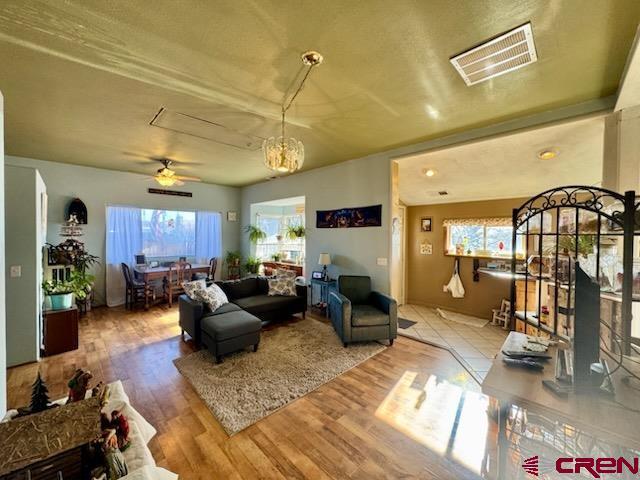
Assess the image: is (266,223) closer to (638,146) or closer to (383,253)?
(383,253)

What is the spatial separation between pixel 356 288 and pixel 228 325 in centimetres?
197

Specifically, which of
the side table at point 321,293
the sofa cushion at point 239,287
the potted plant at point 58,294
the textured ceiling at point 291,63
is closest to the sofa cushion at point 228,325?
the sofa cushion at point 239,287

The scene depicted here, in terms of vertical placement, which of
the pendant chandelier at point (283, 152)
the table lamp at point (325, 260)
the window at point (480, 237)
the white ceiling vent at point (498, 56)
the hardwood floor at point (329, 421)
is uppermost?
the white ceiling vent at point (498, 56)

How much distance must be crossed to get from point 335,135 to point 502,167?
251cm

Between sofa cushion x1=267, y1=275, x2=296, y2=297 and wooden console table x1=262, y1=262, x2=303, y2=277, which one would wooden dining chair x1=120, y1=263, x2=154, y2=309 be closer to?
sofa cushion x1=267, y1=275, x2=296, y2=297

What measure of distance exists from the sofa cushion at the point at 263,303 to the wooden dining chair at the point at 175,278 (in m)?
2.09

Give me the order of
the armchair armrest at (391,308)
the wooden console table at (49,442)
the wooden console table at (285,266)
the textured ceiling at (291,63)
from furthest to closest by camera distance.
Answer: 1. the wooden console table at (285,266)
2. the armchair armrest at (391,308)
3. the textured ceiling at (291,63)
4. the wooden console table at (49,442)

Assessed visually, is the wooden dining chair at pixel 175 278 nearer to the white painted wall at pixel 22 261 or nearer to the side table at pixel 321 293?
the white painted wall at pixel 22 261

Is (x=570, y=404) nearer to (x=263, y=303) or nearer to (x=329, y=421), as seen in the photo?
(x=329, y=421)

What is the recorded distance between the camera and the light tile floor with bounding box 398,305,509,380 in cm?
307

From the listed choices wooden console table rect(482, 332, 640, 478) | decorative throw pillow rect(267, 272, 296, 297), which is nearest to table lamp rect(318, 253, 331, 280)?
decorative throw pillow rect(267, 272, 296, 297)

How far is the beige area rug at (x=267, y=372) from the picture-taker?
2180mm

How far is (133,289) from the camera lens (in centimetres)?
502

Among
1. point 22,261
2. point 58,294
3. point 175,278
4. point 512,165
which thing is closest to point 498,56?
point 512,165
